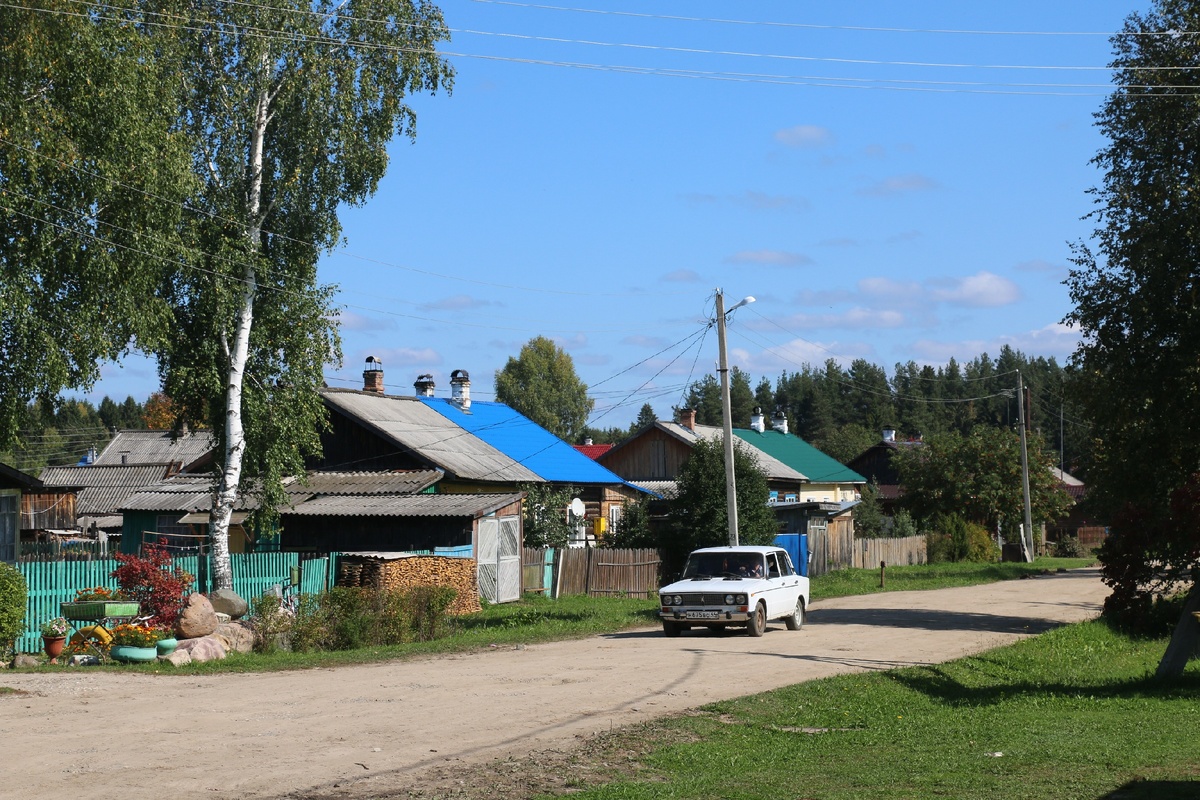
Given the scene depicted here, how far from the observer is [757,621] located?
22.6 meters

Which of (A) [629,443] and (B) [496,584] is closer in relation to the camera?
(B) [496,584]

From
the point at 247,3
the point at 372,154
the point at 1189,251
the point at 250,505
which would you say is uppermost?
the point at 247,3

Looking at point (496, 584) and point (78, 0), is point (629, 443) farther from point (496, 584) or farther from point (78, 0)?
point (78, 0)

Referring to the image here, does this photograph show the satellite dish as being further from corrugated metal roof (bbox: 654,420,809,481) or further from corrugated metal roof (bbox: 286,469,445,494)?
corrugated metal roof (bbox: 654,420,809,481)

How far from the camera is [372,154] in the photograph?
26750 millimetres

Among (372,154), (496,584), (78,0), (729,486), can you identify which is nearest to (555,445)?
(496,584)

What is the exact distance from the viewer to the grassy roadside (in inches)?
371

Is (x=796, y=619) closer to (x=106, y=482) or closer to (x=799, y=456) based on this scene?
(x=106, y=482)

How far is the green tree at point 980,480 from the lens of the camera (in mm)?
58781

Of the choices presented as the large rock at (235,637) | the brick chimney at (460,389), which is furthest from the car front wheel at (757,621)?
the brick chimney at (460,389)

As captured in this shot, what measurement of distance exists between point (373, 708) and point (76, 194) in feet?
40.8

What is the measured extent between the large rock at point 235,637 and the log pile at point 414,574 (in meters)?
3.61

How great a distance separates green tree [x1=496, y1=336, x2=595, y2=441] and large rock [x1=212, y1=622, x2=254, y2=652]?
81.0 meters

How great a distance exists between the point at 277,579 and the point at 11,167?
9.57 m
